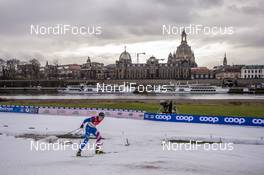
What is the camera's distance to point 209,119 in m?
23.7

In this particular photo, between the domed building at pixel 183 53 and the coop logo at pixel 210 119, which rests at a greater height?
the domed building at pixel 183 53

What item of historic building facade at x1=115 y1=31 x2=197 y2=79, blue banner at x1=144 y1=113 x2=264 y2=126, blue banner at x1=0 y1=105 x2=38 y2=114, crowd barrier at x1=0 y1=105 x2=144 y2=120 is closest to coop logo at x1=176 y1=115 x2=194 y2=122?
blue banner at x1=144 y1=113 x2=264 y2=126

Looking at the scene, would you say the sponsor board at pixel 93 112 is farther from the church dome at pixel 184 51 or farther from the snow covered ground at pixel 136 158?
the church dome at pixel 184 51

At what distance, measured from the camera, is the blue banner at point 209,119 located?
884 inches

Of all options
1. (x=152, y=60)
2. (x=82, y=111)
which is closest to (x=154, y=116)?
(x=82, y=111)

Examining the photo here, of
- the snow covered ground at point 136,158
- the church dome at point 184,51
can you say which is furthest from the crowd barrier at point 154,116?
the church dome at point 184,51

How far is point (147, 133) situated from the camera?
1897cm

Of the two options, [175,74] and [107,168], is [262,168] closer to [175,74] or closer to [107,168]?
[107,168]

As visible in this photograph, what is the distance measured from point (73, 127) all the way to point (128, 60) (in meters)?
159

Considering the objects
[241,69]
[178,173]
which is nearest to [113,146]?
[178,173]

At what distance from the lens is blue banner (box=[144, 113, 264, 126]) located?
22.5m

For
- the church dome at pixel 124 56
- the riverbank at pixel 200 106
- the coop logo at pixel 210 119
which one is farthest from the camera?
the church dome at pixel 124 56

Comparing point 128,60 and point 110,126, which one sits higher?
point 128,60

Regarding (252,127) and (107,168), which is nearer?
(107,168)
